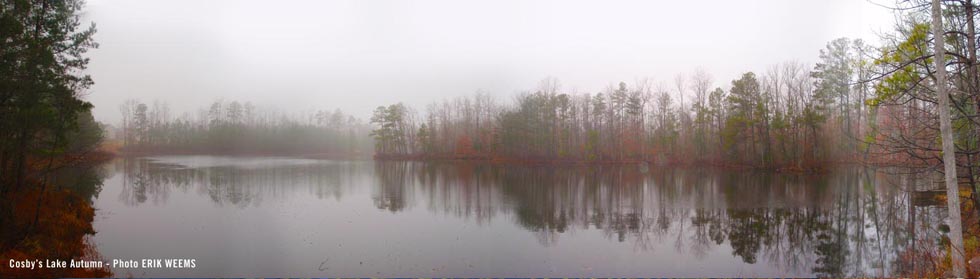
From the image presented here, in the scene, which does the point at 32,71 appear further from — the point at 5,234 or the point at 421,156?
the point at 421,156

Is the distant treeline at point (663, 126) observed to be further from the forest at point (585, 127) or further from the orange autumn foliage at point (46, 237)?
the orange autumn foliage at point (46, 237)

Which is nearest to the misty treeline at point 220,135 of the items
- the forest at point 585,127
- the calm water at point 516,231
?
the forest at point 585,127

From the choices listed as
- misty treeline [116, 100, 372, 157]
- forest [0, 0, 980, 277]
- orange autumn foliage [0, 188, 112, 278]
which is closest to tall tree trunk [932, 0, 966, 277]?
forest [0, 0, 980, 277]

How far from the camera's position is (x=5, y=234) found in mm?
8719

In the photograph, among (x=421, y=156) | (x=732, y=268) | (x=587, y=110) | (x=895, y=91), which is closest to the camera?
(x=895, y=91)

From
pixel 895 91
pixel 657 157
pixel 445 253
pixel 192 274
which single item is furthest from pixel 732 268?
pixel 657 157

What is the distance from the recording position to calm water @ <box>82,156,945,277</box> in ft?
31.1

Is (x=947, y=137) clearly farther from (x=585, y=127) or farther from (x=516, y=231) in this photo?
(x=585, y=127)

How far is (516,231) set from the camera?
13.0 m

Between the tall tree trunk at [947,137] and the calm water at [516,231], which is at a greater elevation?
the tall tree trunk at [947,137]

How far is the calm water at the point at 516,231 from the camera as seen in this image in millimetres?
9484

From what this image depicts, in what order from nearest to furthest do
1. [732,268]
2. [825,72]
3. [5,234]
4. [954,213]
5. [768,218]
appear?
[954,213] → [5,234] → [732,268] → [768,218] → [825,72]

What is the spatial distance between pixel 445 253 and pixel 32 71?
1094cm

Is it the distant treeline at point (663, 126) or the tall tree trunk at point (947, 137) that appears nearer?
the tall tree trunk at point (947, 137)
